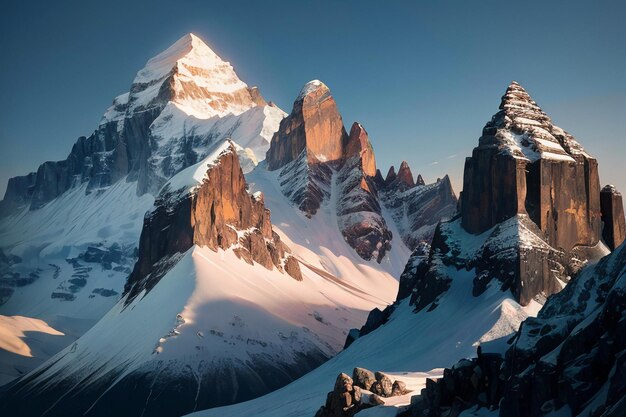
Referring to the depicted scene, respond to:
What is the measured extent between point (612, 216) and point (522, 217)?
60.7ft

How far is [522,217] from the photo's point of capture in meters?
134

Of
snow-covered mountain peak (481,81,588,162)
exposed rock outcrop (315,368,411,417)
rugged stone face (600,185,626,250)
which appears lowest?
exposed rock outcrop (315,368,411,417)

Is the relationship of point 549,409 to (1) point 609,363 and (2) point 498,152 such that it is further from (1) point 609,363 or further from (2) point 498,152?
(2) point 498,152

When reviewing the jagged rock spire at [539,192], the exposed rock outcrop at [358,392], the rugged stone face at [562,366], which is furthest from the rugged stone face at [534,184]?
the rugged stone face at [562,366]

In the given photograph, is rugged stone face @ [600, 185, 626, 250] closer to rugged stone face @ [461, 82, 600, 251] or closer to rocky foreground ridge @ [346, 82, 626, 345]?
rocky foreground ridge @ [346, 82, 626, 345]

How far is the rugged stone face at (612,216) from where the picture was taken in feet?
464

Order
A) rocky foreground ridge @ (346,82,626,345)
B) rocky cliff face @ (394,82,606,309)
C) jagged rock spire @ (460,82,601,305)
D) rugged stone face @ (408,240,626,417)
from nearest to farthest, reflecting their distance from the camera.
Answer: rugged stone face @ (408,240,626,417)
rocky cliff face @ (394,82,606,309)
rocky foreground ridge @ (346,82,626,345)
jagged rock spire @ (460,82,601,305)

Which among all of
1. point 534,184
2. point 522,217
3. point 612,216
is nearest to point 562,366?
point 522,217

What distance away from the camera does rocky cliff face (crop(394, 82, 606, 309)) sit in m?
127

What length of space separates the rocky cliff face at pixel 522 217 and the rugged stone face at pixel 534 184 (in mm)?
152

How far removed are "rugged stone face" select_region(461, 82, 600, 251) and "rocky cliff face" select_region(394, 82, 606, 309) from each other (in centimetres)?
15

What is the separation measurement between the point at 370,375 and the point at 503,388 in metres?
23.5

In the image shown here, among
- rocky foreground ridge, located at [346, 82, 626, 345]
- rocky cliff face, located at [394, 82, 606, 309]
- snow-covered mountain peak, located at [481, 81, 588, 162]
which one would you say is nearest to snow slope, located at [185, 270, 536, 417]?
rocky foreground ridge, located at [346, 82, 626, 345]

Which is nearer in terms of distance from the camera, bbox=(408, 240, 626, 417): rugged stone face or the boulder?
bbox=(408, 240, 626, 417): rugged stone face
